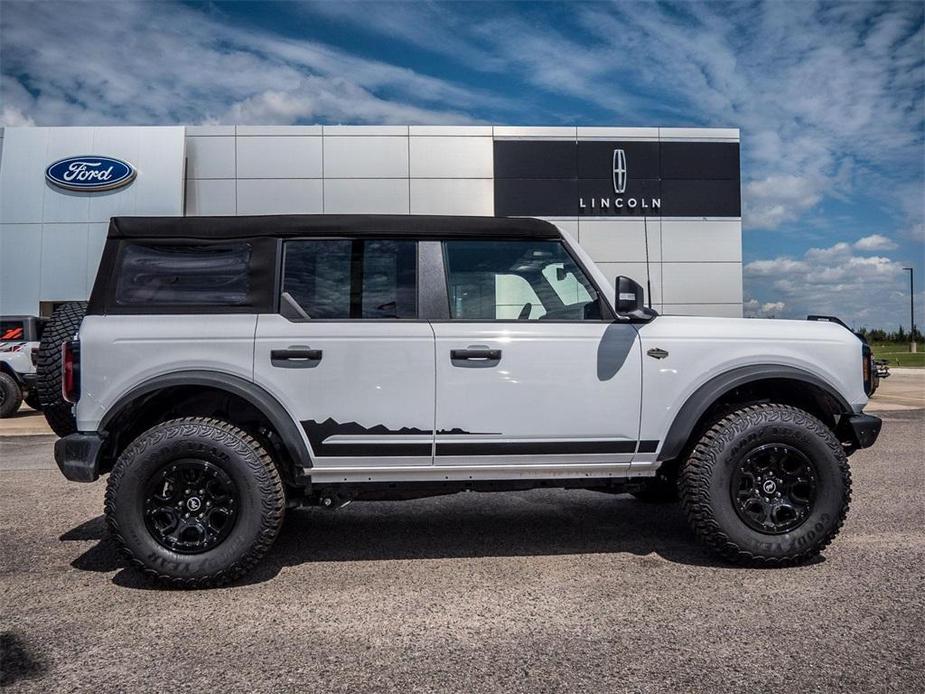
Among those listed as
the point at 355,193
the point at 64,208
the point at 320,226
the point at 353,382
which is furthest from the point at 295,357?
the point at 64,208

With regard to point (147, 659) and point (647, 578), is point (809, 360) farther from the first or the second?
point (147, 659)

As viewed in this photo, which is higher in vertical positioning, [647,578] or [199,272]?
[199,272]

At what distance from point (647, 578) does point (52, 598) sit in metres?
2.99

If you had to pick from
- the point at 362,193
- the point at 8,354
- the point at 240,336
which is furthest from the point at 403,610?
the point at 362,193

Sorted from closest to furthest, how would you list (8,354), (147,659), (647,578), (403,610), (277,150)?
(147,659) < (403,610) < (647,578) < (8,354) < (277,150)

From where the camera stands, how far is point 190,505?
340cm

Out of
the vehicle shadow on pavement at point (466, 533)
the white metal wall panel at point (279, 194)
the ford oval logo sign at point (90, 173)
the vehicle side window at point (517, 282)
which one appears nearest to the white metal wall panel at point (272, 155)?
the white metal wall panel at point (279, 194)

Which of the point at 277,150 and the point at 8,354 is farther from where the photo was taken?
the point at 277,150

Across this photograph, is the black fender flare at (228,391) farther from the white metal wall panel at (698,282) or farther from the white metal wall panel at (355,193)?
the white metal wall panel at (698,282)

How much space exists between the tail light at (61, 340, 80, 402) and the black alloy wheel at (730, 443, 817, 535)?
3537 millimetres

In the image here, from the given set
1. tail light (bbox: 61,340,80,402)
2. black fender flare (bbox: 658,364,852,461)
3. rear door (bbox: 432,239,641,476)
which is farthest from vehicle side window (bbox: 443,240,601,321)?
tail light (bbox: 61,340,80,402)

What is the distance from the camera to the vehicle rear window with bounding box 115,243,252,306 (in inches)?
141

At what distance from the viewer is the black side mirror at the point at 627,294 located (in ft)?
11.6

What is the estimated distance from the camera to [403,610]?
306 centimetres
